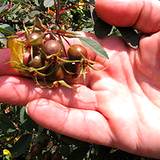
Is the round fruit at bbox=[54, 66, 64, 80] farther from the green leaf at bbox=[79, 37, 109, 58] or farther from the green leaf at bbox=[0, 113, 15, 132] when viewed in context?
the green leaf at bbox=[0, 113, 15, 132]

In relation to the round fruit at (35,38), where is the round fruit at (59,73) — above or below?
below

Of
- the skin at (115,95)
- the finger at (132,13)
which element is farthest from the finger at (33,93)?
the finger at (132,13)

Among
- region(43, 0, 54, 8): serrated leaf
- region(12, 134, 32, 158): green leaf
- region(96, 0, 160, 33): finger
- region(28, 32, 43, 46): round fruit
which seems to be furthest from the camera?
region(12, 134, 32, 158): green leaf

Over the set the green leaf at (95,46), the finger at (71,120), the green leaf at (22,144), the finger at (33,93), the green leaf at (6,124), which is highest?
the green leaf at (95,46)

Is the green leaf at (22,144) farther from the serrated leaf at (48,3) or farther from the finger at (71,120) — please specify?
the serrated leaf at (48,3)

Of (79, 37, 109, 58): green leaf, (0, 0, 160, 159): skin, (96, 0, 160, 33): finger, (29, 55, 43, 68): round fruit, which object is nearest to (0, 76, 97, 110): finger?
(0, 0, 160, 159): skin

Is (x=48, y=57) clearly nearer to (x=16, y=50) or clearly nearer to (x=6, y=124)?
(x=16, y=50)

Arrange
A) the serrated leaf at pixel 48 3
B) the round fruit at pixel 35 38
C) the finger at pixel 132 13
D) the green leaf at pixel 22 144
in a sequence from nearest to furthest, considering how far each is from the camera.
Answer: the round fruit at pixel 35 38 → the finger at pixel 132 13 → the serrated leaf at pixel 48 3 → the green leaf at pixel 22 144

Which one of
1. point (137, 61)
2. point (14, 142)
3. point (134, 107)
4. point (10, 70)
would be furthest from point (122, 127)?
point (14, 142)
